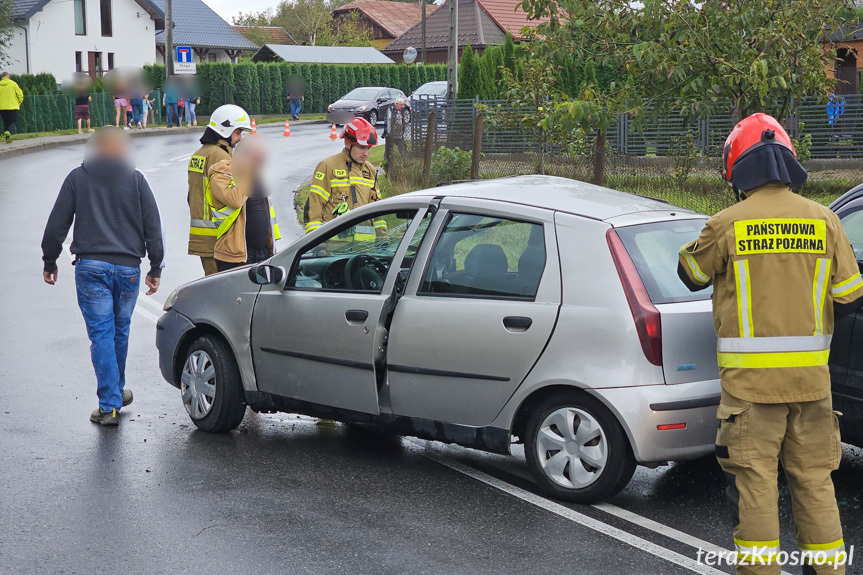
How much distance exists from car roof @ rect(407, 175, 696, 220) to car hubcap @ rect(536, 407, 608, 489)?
3.16ft

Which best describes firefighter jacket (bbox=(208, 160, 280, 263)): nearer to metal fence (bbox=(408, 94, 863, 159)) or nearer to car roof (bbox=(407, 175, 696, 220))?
car roof (bbox=(407, 175, 696, 220))

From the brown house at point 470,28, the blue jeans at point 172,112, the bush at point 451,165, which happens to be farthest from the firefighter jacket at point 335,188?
the brown house at point 470,28

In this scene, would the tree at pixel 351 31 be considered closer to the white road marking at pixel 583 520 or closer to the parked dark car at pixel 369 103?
the parked dark car at pixel 369 103

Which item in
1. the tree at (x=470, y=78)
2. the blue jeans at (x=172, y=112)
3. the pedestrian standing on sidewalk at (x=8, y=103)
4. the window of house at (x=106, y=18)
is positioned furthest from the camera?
the window of house at (x=106, y=18)

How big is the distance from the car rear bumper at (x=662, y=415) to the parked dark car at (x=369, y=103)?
3484 cm

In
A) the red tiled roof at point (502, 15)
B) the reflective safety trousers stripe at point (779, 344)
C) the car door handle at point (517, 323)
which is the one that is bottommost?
the car door handle at point (517, 323)

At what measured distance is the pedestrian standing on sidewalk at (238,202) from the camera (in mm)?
7645

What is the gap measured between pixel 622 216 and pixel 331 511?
1.97 meters

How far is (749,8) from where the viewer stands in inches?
397

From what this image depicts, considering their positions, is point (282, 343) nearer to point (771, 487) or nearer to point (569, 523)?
point (569, 523)

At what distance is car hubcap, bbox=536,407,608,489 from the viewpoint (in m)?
5.13

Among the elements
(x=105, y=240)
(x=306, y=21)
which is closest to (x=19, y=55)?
(x=306, y=21)

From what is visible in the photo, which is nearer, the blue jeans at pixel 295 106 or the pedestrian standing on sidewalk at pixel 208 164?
the pedestrian standing on sidewalk at pixel 208 164

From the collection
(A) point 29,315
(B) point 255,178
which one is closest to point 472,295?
(B) point 255,178
